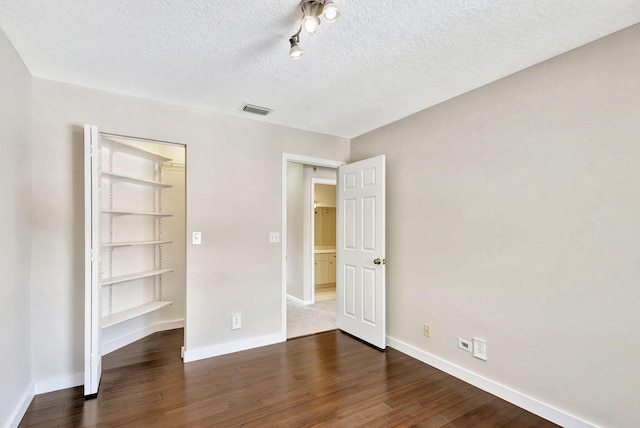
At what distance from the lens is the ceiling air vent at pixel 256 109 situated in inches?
115

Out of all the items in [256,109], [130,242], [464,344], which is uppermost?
[256,109]

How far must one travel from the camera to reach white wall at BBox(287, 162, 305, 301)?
510cm

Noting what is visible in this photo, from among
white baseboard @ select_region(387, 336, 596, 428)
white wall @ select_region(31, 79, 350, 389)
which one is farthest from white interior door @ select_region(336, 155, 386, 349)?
white wall @ select_region(31, 79, 350, 389)

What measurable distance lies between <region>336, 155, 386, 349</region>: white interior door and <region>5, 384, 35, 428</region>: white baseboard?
2866mm

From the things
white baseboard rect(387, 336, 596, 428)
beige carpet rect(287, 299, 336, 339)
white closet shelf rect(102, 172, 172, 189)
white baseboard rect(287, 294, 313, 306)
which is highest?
white closet shelf rect(102, 172, 172, 189)

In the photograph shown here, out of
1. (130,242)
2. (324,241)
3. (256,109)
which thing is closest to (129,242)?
(130,242)

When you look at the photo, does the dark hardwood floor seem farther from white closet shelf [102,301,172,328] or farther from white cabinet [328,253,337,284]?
white cabinet [328,253,337,284]

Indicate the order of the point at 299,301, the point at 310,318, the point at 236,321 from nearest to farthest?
the point at 236,321
the point at 310,318
the point at 299,301

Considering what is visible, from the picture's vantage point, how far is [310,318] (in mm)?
4246

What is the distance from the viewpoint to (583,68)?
1.92 meters

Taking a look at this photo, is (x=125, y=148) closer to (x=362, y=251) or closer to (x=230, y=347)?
(x=230, y=347)

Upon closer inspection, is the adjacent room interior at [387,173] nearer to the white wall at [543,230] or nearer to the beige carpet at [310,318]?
the white wall at [543,230]

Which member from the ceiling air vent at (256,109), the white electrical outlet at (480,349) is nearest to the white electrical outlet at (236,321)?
the ceiling air vent at (256,109)

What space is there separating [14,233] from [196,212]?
128 centimetres
